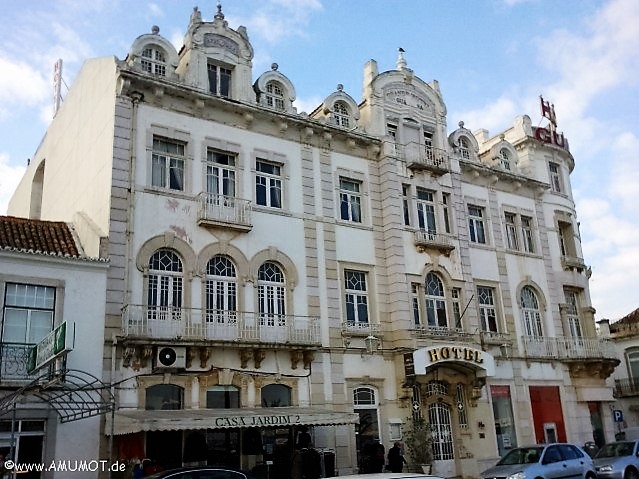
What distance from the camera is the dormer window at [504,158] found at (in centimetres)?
3072

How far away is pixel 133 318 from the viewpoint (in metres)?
18.6

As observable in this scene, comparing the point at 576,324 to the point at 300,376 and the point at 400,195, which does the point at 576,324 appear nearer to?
the point at 400,195

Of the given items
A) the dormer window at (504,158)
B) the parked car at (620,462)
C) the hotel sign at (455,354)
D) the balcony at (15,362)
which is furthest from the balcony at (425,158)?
the balcony at (15,362)

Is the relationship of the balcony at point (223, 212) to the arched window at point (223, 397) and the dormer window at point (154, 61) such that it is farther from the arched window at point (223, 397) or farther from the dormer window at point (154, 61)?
the arched window at point (223, 397)

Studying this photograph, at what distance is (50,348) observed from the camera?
1432 centimetres

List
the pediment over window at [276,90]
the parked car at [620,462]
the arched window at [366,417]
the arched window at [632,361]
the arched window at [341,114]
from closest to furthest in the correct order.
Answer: the parked car at [620,462], the arched window at [366,417], the pediment over window at [276,90], the arched window at [341,114], the arched window at [632,361]

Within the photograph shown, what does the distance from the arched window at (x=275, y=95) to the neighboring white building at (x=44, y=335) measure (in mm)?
8869

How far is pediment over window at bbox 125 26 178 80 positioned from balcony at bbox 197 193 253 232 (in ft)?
13.7

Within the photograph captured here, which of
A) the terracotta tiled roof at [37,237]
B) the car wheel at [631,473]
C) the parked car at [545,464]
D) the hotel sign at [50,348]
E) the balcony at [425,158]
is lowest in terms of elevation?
the car wheel at [631,473]

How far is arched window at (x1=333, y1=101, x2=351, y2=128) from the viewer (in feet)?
84.2

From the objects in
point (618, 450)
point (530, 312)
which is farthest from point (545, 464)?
point (530, 312)

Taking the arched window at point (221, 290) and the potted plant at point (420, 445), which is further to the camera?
the potted plant at point (420, 445)

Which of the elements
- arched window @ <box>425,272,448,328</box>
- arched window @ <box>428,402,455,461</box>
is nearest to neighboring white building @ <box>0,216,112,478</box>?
arched window @ <box>428,402,455,461</box>

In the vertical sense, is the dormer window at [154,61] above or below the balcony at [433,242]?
above
